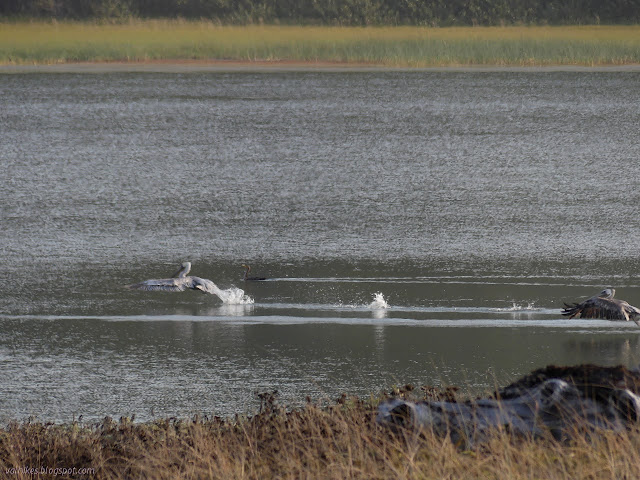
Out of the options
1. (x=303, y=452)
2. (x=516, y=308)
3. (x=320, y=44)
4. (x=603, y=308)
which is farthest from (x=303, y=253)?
(x=320, y=44)

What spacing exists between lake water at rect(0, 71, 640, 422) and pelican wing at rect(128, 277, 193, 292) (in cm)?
10

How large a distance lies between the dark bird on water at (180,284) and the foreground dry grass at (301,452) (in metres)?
3.58

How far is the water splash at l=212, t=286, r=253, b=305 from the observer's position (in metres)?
9.52

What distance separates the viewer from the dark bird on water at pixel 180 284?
9484 millimetres

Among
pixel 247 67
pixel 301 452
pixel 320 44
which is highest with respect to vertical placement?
pixel 320 44

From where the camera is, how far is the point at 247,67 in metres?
40.3

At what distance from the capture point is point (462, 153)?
18.8 m

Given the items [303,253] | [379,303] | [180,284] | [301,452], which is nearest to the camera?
[301,452]

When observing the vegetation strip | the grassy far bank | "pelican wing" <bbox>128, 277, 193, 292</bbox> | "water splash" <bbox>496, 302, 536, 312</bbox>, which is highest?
the grassy far bank

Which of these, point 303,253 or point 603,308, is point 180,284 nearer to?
point 303,253

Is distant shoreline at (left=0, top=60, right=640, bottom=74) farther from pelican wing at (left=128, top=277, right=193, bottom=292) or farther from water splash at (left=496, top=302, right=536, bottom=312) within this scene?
pelican wing at (left=128, top=277, right=193, bottom=292)

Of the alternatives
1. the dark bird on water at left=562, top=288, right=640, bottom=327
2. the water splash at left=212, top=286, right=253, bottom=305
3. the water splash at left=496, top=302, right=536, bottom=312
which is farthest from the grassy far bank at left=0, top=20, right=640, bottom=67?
the dark bird on water at left=562, top=288, right=640, bottom=327

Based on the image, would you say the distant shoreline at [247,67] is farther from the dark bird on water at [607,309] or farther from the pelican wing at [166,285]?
the dark bird on water at [607,309]

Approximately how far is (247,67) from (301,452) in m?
36.0
